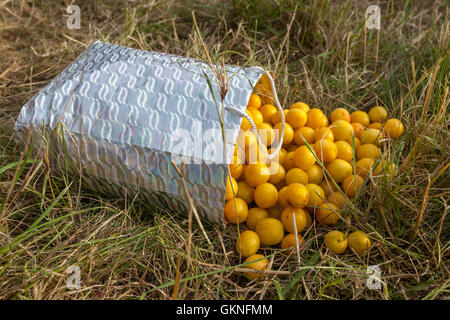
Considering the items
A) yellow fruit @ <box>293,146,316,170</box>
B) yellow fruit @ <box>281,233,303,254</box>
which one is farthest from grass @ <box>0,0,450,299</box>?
yellow fruit @ <box>293,146,316,170</box>

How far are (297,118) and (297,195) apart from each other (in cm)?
48

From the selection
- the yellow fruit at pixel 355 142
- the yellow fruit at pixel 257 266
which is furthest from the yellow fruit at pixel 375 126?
the yellow fruit at pixel 257 266

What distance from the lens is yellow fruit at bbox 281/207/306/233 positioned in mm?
1691

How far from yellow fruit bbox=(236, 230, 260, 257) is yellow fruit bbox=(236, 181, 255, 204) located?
0.65 feet

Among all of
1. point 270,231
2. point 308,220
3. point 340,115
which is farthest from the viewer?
point 340,115

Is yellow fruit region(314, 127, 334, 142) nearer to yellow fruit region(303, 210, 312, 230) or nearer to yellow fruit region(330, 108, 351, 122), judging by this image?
yellow fruit region(330, 108, 351, 122)

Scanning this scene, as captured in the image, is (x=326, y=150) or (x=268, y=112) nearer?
(x=326, y=150)

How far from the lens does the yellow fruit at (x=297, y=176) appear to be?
1771 millimetres

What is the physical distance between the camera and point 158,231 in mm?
1729

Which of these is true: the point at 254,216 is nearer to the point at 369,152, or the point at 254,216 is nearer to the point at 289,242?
the point at 289,242

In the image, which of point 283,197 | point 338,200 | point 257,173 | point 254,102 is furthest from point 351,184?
point 254,102

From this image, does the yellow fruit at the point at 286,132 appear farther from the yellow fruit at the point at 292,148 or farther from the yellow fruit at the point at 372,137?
the yellow fruit at the point at 372,137

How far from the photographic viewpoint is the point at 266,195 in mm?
1736

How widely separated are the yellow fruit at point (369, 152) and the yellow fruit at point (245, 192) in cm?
53
